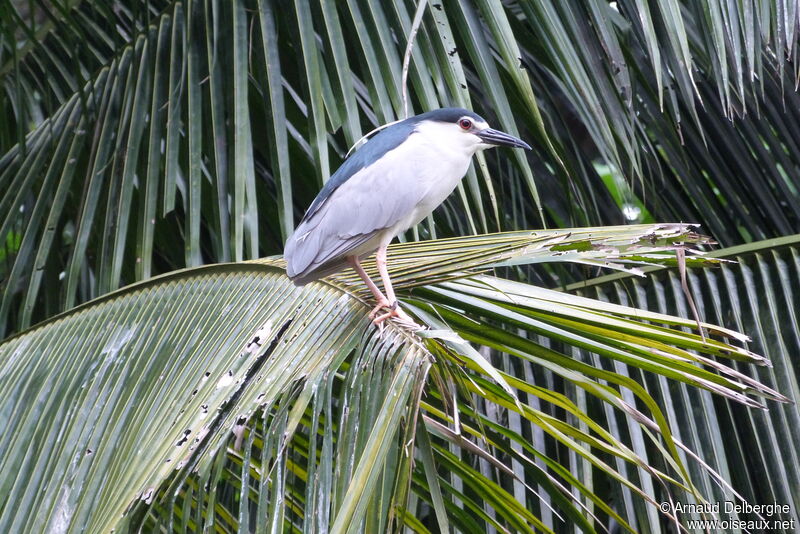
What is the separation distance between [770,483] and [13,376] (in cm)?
198

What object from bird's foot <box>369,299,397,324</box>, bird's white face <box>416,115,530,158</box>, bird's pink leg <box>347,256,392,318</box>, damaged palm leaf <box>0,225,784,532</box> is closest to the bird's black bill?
bird's white face <box>416,115,530,158</box>

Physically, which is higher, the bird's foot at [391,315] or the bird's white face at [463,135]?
the bird's white face at [463,135]

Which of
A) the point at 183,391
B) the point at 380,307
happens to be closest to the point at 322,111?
the point at 380,307

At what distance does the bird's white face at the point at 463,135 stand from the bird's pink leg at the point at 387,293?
424 millimetres

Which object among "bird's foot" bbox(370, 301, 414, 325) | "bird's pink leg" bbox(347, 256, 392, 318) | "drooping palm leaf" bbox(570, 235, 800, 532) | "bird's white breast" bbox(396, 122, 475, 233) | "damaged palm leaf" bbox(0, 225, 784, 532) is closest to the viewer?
"damaged palm leaf" bbox(0, 225, 784, 532)

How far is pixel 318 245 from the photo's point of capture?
2.22m

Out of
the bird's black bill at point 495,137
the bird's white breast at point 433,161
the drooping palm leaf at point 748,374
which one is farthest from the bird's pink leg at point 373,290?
the drooping palm leaf at point 748,374

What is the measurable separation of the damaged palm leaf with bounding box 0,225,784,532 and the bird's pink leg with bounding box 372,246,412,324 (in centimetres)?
4

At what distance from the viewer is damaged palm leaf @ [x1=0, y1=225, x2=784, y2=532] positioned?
1.42m

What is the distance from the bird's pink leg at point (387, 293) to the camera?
1891 millimetres

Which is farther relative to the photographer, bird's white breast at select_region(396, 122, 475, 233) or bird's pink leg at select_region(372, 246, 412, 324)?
bird's white breast at select_region(396, 122, 475, 233)

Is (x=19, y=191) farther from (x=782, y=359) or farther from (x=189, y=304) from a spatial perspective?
(x=782, y=359)

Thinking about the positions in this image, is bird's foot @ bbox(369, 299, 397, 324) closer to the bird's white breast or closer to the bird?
the bird

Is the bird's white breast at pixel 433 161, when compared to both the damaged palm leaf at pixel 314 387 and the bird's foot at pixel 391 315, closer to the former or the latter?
the damaged palm leaf at pixel 314 387
